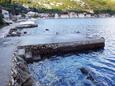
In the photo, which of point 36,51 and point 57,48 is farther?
point 57,48

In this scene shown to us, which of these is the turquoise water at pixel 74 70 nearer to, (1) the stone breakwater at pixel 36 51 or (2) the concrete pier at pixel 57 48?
(1) the stone breakwater at pixel 36 51

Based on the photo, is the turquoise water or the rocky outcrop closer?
the rocky outcrop

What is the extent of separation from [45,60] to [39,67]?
6386mm

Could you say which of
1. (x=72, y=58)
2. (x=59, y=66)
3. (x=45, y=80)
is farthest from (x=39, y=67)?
(x=72, y=58)

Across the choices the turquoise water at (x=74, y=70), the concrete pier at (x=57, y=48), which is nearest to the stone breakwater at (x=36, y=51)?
the concrete pier at (x=57, y=48)

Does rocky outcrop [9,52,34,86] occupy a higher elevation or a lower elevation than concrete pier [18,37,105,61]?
higher

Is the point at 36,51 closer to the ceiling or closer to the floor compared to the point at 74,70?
closer to the ceiling

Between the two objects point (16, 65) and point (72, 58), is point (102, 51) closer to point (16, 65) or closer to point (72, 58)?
point (72, 58)

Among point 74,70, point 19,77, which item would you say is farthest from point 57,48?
point 19,77

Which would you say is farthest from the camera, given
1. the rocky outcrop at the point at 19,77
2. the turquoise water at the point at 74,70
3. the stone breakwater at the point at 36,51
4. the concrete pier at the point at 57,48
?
the concrete pier at the point at 57,48

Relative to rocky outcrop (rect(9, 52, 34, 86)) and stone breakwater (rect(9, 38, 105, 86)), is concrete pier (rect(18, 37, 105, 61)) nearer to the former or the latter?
stone breakwater (rect(9, 38, 105, 86))

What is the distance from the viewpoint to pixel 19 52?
4312cm

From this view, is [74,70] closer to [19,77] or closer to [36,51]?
[36,51]

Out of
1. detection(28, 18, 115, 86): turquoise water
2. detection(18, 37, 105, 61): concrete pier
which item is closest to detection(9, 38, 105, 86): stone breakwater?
detection(18, 37, 105, 61): concrete pier
